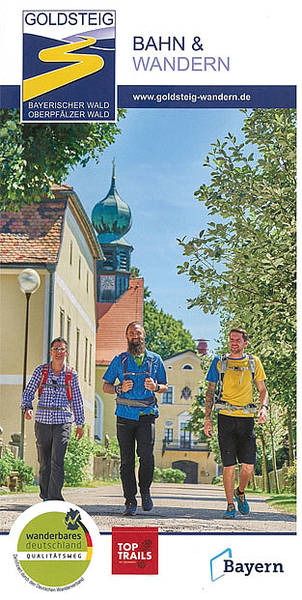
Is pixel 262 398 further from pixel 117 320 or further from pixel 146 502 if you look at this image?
pixel 117 320

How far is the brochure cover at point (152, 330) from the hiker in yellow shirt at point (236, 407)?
2 centimetres

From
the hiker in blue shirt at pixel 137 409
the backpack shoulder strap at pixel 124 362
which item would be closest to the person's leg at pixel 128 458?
the hiker in blue shirt at pixel 137 409

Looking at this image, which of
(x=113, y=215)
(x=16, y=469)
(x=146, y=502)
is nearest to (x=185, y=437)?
(x=146, y=502)

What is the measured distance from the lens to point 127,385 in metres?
8.74

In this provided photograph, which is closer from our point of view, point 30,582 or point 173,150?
point 30,582

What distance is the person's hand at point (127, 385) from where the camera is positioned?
8742 mm

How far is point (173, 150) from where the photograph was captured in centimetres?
898

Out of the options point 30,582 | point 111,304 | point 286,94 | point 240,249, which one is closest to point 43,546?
point 30,582

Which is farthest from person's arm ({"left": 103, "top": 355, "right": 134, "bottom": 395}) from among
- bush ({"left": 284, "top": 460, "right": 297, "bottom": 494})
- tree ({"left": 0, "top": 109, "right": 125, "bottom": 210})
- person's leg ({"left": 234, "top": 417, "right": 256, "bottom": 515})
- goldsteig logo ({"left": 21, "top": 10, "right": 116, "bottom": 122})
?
goldsteig logo ({"left": 21, "top": 10, "right": 116, "bottom": 122})

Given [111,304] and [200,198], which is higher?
[200,198]

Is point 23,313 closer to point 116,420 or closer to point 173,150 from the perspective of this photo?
point 116,420

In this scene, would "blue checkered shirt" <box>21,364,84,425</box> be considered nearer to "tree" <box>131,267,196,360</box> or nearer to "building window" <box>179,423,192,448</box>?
"tree" <box>131,267,196,360</box>

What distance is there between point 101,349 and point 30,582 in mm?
2006

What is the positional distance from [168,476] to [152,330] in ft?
3.93
